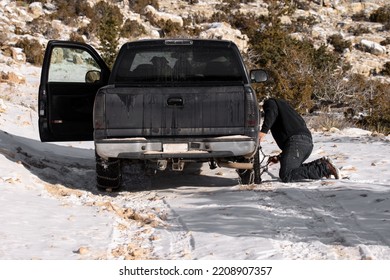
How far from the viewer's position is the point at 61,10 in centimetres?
2998

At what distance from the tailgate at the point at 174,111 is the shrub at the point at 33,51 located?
17414mm

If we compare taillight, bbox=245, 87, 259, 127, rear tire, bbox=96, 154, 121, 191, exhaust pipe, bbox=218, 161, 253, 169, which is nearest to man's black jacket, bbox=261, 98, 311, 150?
exhaust pipe, bbox=218, 161, 253, 169

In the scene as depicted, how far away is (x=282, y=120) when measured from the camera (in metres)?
7.47

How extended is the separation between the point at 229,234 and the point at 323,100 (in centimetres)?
1429

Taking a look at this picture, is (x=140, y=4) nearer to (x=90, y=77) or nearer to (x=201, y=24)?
(x=201, y=24)

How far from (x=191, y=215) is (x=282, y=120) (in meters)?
2.29

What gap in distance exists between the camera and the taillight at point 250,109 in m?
6.23

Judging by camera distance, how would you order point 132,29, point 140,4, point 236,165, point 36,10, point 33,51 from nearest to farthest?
point 236,165
point 33,51
point 132,29
point 36,10
point 140,4

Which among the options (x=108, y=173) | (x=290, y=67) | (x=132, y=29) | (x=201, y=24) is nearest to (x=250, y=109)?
(x=108, y=173)

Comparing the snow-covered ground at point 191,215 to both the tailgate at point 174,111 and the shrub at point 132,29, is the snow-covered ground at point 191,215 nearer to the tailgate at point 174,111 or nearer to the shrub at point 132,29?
the tailgate at point 174,111

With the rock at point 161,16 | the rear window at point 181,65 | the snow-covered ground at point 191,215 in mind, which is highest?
the rock at point 161,16

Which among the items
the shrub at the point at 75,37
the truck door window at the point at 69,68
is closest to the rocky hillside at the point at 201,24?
the shrub at the point at 75,37
